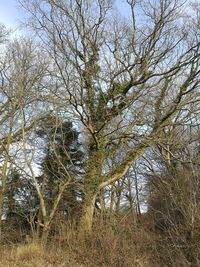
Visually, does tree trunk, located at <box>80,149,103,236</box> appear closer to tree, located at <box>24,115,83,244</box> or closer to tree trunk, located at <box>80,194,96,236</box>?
tree trunk, located at <box>80,194,96,236</box>

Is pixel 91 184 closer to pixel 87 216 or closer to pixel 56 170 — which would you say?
pixel 87 216

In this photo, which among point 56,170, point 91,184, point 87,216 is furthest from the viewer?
point 56,170

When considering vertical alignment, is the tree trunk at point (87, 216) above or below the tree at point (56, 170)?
below

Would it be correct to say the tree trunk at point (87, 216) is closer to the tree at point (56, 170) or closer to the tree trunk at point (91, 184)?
the tree trunk at point (91, 184)

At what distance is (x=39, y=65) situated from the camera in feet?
65.7

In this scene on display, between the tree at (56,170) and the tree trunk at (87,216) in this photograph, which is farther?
the tree at (56,170)

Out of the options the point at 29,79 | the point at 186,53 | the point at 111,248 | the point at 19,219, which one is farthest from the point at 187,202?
the point at 19,219

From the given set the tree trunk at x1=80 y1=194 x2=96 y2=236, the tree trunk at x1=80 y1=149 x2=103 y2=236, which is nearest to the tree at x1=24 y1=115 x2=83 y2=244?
the tree trunk at x1=80 y1=149 x2=103 y2=236

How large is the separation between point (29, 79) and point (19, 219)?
9119 mm

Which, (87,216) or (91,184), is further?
(91,184)

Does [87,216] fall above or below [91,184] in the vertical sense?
below

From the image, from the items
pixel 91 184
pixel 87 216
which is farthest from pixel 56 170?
pixel 87 216

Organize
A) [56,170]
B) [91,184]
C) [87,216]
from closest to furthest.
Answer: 1. [87,216]
2. [91,184]
3. [56,170]

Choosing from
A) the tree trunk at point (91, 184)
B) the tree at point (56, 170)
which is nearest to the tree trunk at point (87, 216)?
the tree trunk at point (91, 184)
